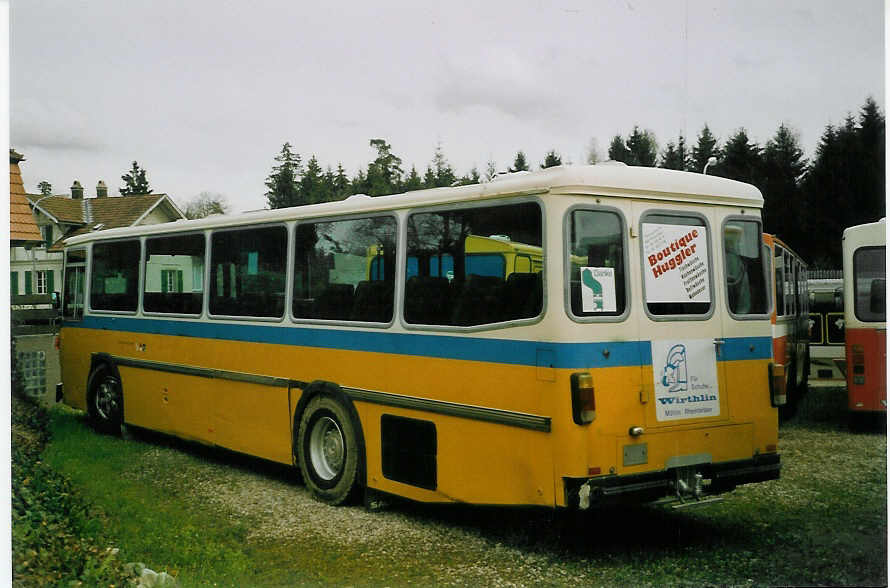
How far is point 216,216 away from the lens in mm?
8758

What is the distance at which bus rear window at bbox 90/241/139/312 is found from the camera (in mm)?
9758

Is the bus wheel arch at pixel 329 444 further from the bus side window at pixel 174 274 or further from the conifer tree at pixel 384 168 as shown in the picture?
the conifer tree at pixel 384 168

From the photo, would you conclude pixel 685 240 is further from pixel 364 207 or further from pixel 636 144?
pixel 636 144

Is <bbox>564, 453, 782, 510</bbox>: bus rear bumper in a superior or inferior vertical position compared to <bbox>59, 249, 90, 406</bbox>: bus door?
inferior

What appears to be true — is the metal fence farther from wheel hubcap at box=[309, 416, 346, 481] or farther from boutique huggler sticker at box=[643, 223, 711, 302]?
wheel hubcap at box=[309, 416, 346, 481]

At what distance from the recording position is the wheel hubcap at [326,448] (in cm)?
754

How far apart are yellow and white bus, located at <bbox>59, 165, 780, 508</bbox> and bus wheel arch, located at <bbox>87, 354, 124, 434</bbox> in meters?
Result: 2.37

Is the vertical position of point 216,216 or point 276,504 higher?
point 216,216

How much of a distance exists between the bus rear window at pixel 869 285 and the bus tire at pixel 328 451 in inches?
240

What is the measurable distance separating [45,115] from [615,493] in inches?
195

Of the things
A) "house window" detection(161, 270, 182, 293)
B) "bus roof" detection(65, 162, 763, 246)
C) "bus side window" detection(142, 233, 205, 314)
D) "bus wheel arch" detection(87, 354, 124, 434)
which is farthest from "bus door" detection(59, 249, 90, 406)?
"bus roof" detection(65, 162, 763, 246)

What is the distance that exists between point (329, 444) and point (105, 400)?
3.70 m

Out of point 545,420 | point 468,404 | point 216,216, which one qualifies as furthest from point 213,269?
point 545,420

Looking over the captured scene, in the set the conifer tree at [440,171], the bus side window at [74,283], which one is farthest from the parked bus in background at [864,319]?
the bus side window at [74,283]
